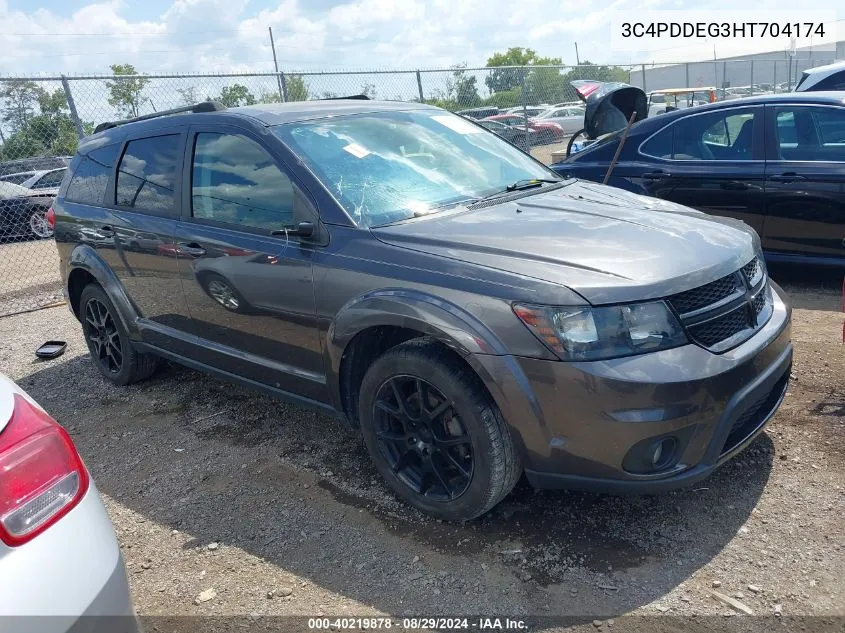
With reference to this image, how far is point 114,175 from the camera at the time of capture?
4578mm

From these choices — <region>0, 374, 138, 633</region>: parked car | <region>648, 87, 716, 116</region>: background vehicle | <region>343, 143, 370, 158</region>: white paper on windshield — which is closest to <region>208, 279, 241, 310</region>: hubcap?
<region>343, 143, 370, 158</region>: white paper on windshield

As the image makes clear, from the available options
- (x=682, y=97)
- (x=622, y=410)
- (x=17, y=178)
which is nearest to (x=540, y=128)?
(x=682, y=97)

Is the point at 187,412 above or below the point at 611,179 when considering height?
below

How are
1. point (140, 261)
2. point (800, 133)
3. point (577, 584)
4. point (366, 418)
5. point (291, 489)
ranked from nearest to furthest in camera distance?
point (577, 584), point (366, 418), point (291, 489), point (140, 261), point (800, 133)

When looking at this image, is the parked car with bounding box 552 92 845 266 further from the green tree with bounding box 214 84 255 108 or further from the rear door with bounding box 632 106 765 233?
the green tree with bounding box 214 84 255 108

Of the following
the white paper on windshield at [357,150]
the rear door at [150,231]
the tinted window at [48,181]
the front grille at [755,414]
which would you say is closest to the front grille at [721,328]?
the front grille at [755,414]

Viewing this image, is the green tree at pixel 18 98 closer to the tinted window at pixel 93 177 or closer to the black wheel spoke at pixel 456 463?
the tinted window at pixel 93 177

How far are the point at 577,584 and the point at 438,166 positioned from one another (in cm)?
214

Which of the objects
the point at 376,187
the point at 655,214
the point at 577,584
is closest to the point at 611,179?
the point at 655,214

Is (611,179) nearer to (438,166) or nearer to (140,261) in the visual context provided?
(438,166)

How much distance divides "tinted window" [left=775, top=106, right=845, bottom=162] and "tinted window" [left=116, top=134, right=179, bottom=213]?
4.67 meters

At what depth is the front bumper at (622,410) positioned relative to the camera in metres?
2.49

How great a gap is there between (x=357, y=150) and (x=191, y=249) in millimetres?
1098

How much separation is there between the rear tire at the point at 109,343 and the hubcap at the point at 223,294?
1.27 m
